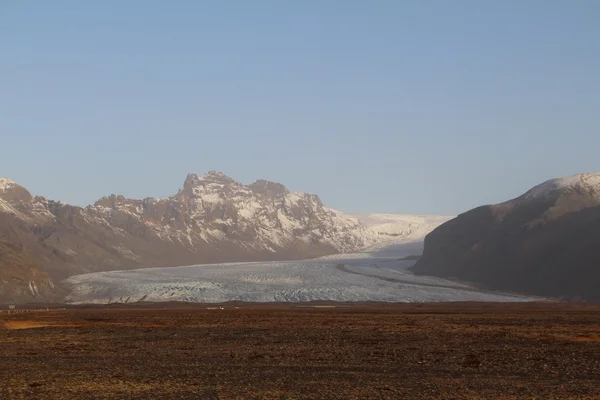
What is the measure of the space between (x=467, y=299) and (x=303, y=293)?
22.5 metres

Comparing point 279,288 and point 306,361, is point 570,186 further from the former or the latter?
point 306,361

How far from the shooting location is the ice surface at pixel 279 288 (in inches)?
4724

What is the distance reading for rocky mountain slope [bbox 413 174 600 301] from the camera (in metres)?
133

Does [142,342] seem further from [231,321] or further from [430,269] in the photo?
[430,269]

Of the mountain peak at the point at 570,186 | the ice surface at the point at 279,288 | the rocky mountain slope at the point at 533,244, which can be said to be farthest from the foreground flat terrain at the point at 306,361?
the mountain peak at the point at 570,186

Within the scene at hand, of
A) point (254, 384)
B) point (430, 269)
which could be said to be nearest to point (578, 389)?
point (254, 384)

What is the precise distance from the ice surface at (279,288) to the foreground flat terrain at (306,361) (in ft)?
217

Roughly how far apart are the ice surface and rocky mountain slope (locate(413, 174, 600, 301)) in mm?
9852

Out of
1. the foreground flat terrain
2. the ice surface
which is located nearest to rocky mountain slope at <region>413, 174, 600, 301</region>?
the ice surface

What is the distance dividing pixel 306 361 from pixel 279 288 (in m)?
94.0

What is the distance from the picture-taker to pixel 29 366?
33.3m

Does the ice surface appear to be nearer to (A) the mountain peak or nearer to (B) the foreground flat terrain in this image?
(A) the mountain peak

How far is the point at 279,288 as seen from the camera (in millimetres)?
127625

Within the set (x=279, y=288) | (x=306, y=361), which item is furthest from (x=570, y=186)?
(x=306, y=361)
